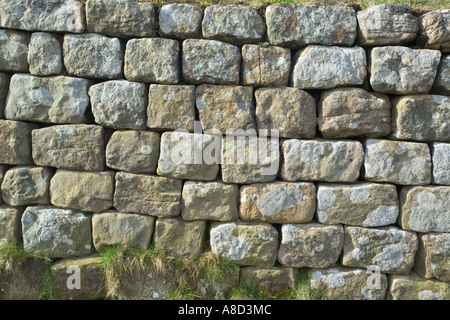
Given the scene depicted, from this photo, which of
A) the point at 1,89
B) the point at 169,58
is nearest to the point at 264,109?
the point at 169,58

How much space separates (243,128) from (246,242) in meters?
1.07

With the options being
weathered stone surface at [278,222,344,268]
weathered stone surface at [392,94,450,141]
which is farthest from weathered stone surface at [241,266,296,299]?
weathered stone surface at [392,94,450,141]

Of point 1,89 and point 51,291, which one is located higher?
point 1,89

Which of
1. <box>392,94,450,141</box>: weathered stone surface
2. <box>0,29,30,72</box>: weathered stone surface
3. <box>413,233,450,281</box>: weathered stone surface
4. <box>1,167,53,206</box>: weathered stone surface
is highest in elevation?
<box>0,29,30,72</box>: weathered stone surface

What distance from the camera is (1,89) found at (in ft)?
11.7

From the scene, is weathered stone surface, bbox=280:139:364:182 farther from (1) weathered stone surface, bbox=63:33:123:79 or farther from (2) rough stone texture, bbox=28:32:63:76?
(2) rough stone texture, bbox=28:32:63:76

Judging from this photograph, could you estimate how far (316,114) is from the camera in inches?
139

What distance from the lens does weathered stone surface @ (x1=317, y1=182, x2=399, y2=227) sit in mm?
3438

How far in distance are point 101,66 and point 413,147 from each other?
300 cm

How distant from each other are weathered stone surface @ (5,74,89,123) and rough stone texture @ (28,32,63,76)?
2.9 inches

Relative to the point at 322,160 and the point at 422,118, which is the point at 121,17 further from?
the point at 422,118
